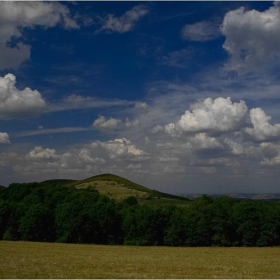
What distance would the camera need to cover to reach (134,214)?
293ft

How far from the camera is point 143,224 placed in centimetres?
8525

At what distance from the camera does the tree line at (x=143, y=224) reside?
82500 millimetres

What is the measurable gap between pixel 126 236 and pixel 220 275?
63932mm

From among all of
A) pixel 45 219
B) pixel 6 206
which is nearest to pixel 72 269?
pixel 45 219

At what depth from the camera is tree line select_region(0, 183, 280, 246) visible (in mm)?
82500

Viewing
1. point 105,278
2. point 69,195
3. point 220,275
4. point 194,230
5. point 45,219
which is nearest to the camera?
point 105,278

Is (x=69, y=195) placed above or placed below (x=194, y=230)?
above

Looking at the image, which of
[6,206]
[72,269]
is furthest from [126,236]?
[72,269]

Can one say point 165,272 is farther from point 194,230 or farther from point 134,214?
point 134,214

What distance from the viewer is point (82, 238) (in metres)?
84.4

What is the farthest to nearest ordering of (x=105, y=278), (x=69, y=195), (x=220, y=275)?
(x=69, y=195) < (x=220, y=275) < (x=105, y=278)

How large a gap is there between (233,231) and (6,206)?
54803 mm

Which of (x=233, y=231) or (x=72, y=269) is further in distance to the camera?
(x=233, y=231)

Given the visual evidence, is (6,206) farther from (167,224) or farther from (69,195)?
(167,224)
